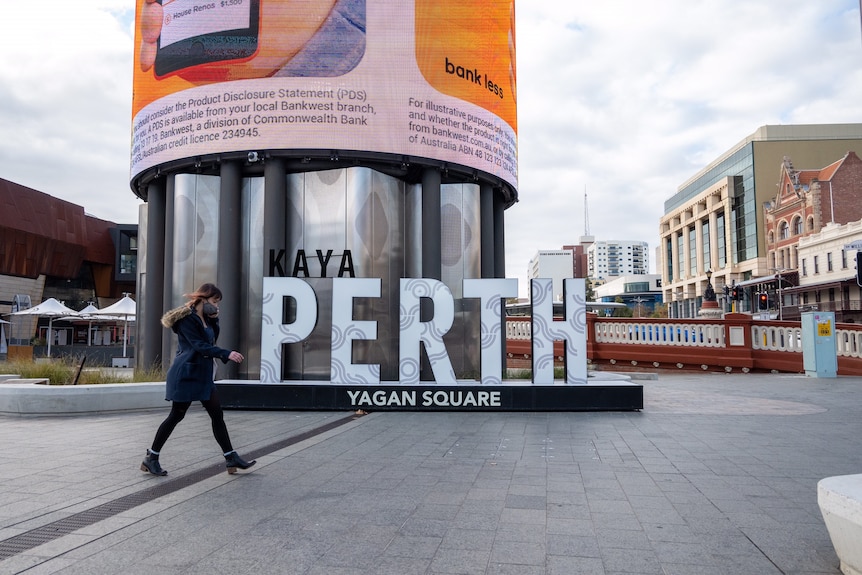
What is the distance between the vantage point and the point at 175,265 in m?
16.5

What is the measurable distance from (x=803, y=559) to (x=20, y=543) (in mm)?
5344

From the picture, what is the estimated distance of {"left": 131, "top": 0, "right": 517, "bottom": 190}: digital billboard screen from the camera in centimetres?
1525

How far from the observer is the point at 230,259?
611 inches

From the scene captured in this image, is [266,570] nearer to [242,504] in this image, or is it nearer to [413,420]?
[242,504]

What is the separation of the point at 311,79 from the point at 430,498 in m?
12.5

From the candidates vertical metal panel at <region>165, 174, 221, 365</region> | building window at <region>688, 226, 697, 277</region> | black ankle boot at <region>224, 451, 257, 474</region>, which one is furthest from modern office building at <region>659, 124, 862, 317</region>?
black ankle boot at <region>224, 451, 257, 474</region>

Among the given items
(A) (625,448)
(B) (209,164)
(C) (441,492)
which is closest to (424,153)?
(B) (209,164)

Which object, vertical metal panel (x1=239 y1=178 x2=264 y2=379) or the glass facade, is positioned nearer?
vertical metal panel (x1=239 y1=178 x2=264 y2=379)

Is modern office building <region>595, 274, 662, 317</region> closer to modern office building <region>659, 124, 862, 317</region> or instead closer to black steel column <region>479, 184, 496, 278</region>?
modern office building <region>659, 124, 862, 317</region>

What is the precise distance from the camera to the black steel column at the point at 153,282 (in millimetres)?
17203

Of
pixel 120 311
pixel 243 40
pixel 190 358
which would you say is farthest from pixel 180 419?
pixel 120 311

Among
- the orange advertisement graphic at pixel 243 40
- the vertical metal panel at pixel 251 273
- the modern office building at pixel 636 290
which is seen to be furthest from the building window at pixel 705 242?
the vertical metal panel at pixel 251 273

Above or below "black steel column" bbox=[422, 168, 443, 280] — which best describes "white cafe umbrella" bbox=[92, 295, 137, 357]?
below

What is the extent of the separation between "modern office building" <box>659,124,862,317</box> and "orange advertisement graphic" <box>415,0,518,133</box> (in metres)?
61.8
